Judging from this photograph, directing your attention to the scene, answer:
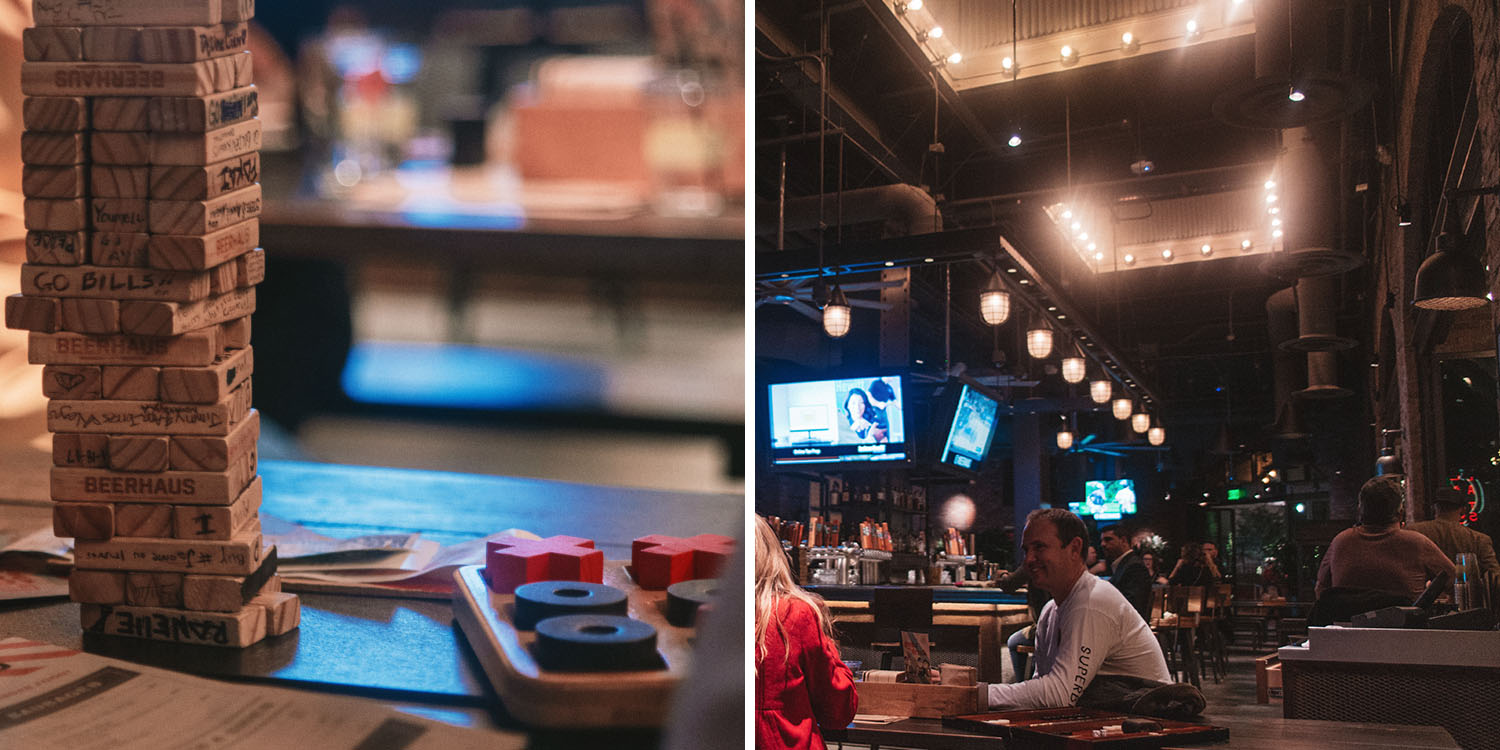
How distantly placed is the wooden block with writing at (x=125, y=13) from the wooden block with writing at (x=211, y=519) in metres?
0.27

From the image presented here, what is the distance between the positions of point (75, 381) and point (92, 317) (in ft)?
0.12

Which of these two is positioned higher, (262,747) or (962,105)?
(962,105)

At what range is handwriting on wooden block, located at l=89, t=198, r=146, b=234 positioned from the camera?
586 mm

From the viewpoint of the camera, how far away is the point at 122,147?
1.93 ft

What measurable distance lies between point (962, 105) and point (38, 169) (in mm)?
7040

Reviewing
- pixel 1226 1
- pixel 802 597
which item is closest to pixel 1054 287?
pixel 1226 1

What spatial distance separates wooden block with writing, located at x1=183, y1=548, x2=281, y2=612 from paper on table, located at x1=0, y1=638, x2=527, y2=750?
4 cm

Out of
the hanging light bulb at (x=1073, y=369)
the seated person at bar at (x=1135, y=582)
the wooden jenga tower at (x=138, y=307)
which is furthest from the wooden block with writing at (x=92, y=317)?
the hanging light bulb at (x=1073, y=369)

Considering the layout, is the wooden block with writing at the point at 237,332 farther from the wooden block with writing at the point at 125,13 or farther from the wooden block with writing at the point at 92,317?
the wooden block with writing at the point at 125,13

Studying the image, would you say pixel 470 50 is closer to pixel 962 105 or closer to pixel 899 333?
pixel 962 105

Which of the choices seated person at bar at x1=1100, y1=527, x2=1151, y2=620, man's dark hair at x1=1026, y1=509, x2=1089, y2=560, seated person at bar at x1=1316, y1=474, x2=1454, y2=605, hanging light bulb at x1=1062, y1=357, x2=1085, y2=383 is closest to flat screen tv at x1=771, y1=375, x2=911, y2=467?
seated person at bar at x1=1100, y1=527, x2=1151, y2=620

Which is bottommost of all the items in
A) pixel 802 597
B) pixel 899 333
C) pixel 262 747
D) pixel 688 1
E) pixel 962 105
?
pixel 802 597

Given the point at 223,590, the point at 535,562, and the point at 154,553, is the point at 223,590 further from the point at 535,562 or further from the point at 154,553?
the point at 535,562

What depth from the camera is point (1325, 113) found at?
4.15 meters
